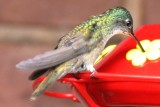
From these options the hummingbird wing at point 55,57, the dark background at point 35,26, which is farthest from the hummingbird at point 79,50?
the dark background at point 35,26

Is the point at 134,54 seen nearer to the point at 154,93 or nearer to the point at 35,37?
the point at 154,93

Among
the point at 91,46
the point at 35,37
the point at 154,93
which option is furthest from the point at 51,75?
the point at 35,37

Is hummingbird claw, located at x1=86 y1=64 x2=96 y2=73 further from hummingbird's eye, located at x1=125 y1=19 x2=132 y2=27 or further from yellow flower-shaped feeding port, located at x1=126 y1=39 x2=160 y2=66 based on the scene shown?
hummingbird's eye, located at x1=125 y1=19 x2=132 y2=27

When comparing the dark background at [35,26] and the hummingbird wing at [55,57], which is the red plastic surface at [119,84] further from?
the dark background at [35,26]

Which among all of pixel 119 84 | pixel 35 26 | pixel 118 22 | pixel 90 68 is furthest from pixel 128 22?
pixel 35 26

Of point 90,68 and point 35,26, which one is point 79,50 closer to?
point 90,68
